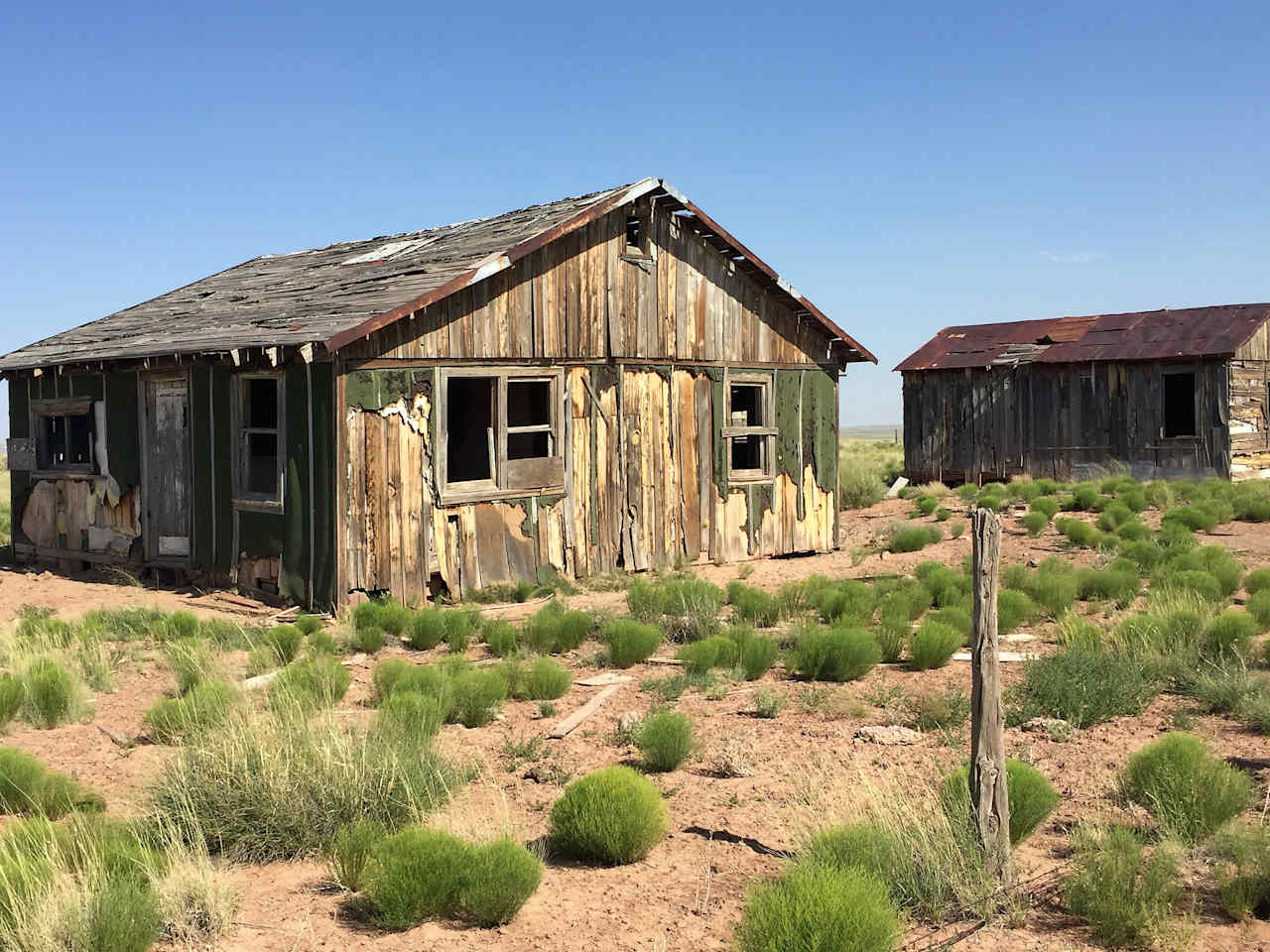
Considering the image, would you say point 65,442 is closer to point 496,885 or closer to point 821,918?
point 496,885

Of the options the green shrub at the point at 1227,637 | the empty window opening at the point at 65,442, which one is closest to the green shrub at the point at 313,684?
the green shrub at the point at 1227,637

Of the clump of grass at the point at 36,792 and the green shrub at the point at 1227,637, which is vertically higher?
the green shrub at the point at 1227,637

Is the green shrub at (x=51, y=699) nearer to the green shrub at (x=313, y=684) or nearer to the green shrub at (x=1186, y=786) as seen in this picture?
the green shrub at (x=313, y=684)

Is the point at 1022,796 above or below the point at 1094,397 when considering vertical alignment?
below

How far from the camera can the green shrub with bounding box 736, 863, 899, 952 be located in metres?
4.84

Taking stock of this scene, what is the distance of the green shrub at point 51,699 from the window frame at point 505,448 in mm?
5372

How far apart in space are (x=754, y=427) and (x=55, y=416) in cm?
1022

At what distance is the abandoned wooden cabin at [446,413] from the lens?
524 inches

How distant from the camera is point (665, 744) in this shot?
7707 mm

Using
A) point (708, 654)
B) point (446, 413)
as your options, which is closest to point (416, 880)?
point (708, 654)

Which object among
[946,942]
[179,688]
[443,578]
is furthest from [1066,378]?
[946,942]

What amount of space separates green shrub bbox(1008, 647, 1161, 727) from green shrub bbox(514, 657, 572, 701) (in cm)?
340

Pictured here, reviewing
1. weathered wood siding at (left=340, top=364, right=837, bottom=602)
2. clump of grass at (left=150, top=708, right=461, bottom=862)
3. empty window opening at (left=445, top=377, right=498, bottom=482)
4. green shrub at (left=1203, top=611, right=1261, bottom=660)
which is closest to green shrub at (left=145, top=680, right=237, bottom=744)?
clump of grass at (left=150, top=708, right=461, bottom=862)

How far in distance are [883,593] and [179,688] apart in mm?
7528
